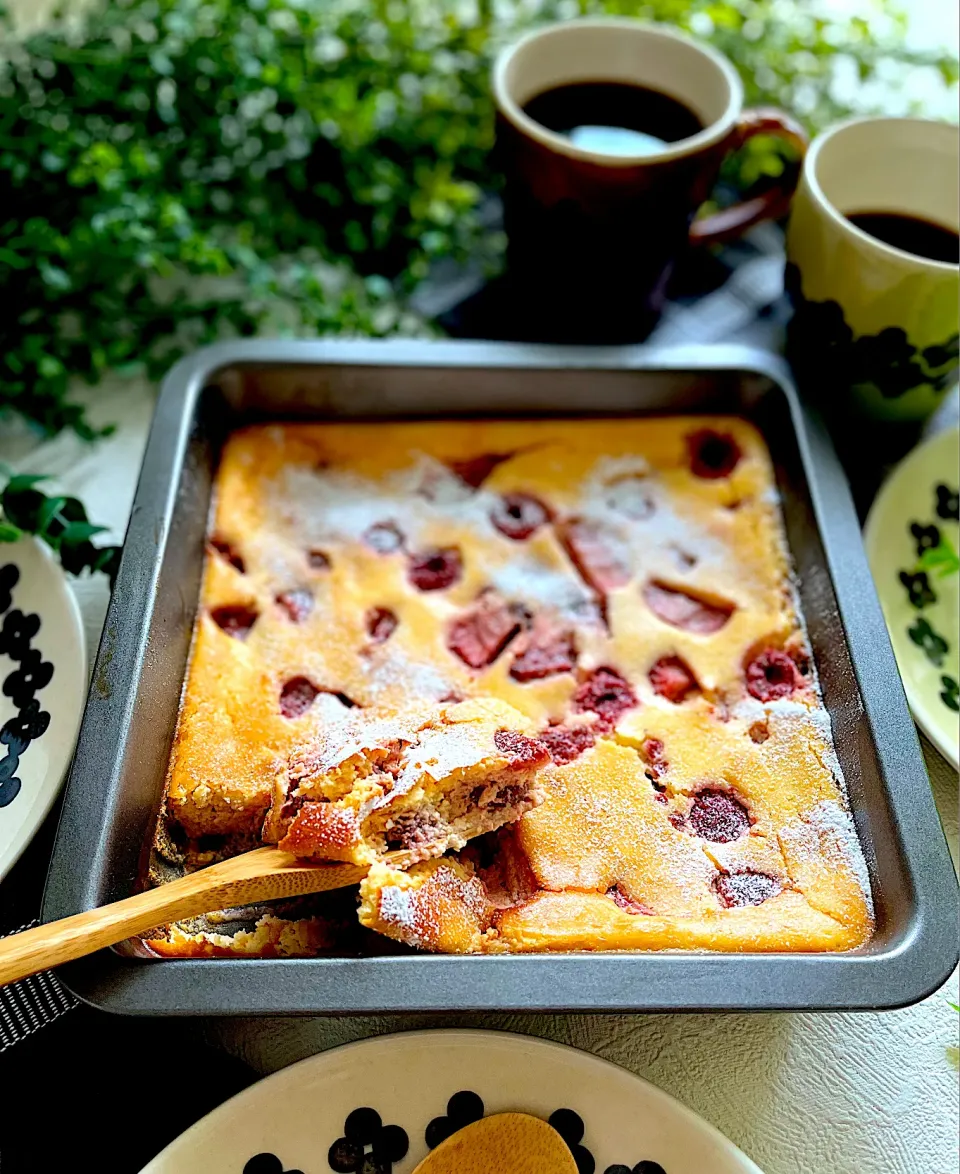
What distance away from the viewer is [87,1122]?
938mm

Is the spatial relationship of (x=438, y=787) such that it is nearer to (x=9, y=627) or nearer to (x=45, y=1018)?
(x=45, y=1018)

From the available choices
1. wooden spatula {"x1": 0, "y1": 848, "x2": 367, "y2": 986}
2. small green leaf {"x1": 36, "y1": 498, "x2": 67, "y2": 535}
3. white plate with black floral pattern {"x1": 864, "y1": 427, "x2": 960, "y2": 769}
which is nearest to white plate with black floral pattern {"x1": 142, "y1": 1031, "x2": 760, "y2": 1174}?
wooden spatula {"x1": 0, "y1": 848, "x2": 367, "y2": 986}

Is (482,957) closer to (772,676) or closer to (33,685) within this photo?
(772,676)

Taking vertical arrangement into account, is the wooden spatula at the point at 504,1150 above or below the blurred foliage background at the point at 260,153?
below

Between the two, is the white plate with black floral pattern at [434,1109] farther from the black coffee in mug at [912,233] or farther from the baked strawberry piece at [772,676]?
the black coffee in mug at [912,233]

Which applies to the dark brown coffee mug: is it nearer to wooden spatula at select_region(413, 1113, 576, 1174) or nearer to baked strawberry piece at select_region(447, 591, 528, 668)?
baked strawberry piece at select_region(447, 591, 528, 668)

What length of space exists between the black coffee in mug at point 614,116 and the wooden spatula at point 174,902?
965 mm

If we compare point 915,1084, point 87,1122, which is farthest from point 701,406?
→ point 87,1122

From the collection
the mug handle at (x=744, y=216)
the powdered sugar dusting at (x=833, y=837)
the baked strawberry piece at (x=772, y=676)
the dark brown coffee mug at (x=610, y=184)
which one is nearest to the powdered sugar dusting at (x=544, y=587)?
the baked strawberry piece at (x=772, y=676)

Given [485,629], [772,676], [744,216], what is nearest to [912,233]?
[744,216]

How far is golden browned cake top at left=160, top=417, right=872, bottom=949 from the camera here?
0.99 metres

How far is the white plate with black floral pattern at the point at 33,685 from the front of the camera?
1.01m

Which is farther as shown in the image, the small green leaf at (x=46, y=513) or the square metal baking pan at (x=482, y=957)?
the small green leaf at (x=46, y=513)

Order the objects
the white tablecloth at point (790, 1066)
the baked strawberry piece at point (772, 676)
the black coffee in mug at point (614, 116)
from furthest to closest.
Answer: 1. the black coffee in mug at point (614, 116)
2. the baked strawberry piece at point (772, 676)
3. the white tablecloth at point (790, 1066)
